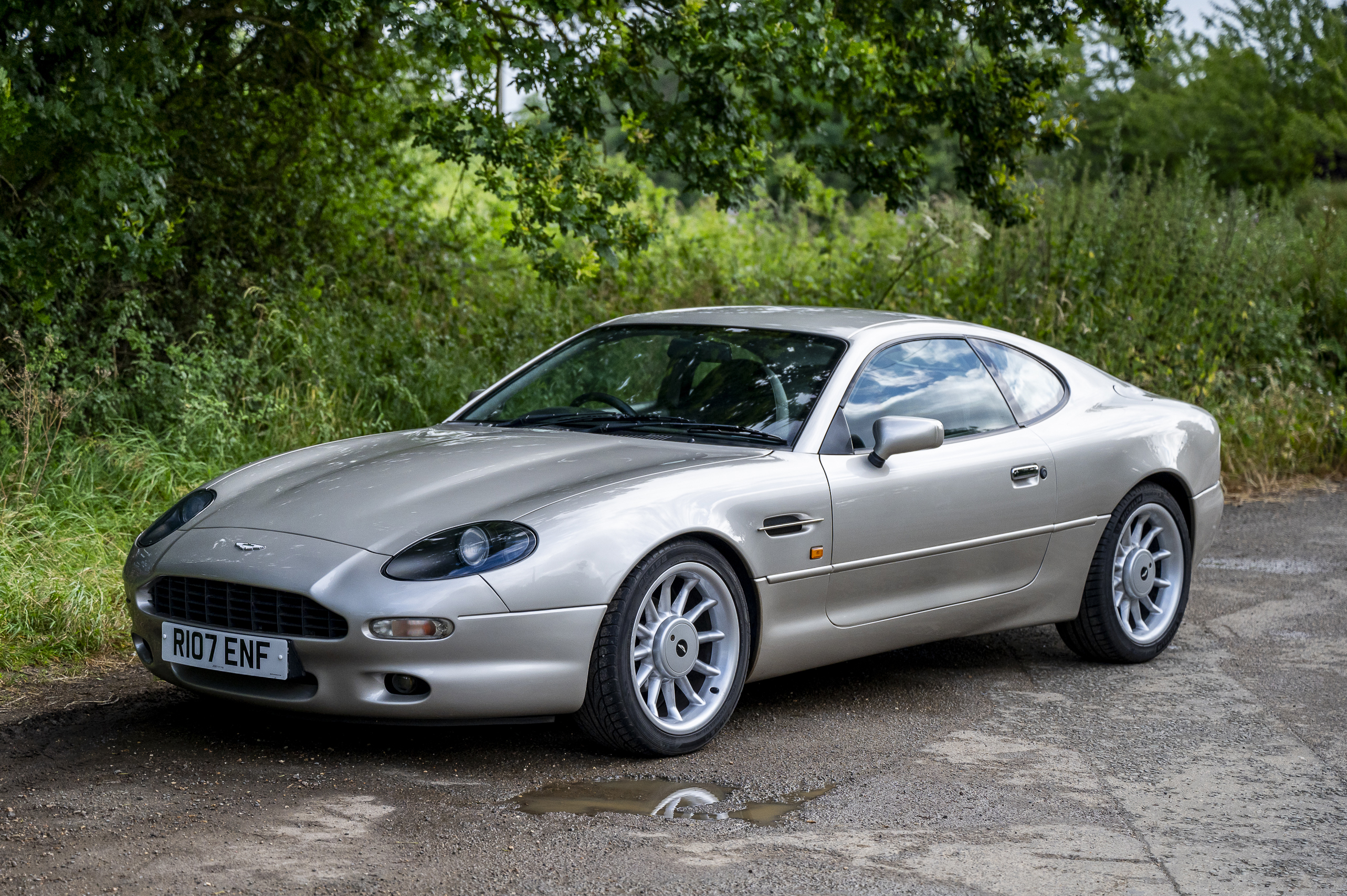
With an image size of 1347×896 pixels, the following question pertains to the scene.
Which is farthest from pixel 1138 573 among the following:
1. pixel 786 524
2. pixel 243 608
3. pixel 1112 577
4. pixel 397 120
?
pixel 397 120

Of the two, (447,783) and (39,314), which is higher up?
(39,314)

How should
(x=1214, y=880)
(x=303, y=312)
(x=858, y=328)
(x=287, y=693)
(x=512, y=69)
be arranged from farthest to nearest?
(x=303, y=312) < (x=512, y=69) < (x=858, y=328) < (x=287, y=693) < (x=1214, y=880)

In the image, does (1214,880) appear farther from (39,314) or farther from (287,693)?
(39,314)

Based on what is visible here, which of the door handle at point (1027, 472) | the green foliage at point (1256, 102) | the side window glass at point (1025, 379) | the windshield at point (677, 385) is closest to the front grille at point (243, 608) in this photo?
the windshield at point (677, 385)

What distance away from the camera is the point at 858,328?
5445 millimetres

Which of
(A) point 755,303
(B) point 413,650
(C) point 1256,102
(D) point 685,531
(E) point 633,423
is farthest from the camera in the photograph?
(C) point 1256,102

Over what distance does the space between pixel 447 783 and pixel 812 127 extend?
747cm

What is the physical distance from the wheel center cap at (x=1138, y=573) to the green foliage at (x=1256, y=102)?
71.6 feet

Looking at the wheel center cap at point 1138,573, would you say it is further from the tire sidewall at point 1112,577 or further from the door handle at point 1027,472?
the door handle at point 1027,472

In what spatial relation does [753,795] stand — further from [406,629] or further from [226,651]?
[226,651]

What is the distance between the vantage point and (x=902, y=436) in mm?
4883

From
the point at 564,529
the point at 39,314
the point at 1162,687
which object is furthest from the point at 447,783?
the point at 39,314

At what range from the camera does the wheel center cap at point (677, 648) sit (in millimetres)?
4379

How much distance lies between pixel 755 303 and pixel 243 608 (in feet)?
26.5
